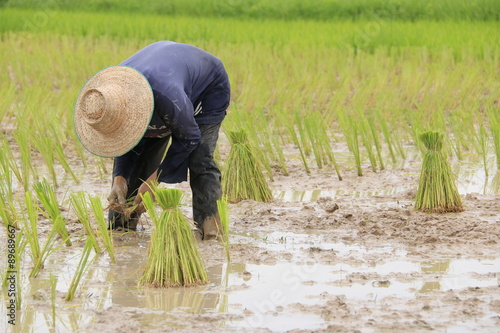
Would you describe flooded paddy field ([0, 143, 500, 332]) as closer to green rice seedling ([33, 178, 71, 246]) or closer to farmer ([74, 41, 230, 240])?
green rice seedling ([33, 178, 71, 246])

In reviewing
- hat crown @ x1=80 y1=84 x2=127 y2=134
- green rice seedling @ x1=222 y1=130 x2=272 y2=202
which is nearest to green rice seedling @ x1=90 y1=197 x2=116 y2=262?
hat crown @ x1=80 y1=84 x2=127 y2=134

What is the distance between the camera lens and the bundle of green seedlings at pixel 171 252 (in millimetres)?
A: 2973

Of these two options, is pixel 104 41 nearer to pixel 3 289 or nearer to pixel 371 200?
pixel 371 200

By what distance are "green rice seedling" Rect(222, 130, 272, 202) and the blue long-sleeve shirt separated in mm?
645

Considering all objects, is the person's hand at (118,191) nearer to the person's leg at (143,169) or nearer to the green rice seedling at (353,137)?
the person's leg at (143,169)

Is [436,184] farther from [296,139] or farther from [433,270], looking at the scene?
[296,139]

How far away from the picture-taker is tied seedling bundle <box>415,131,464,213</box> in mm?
4125

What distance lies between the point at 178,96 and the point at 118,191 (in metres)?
0.68

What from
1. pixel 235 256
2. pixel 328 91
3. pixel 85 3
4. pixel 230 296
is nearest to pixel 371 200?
pixel 235 256

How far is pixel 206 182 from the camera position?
3.74m

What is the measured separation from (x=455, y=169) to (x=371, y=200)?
1048 millimetres

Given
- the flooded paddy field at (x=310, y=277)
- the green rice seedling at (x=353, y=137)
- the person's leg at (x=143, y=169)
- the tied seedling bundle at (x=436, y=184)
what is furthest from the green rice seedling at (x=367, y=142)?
the person's leg at (x=143, y=169)

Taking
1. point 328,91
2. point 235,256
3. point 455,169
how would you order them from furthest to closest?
1. point 328,91
2. point 455,169
3. point 235,256

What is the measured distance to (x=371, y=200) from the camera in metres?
4.50
